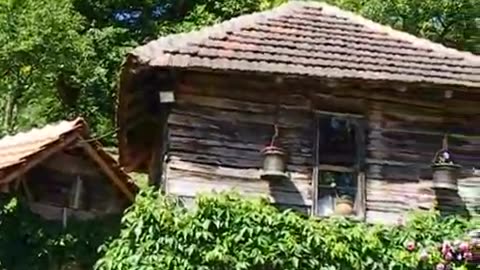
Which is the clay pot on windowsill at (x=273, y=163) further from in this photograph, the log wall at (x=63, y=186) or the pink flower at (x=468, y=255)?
the log wall at (x=63, y=186)

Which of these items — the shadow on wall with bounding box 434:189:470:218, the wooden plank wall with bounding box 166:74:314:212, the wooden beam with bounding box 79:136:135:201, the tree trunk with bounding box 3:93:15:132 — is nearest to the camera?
the wooden plank wall with bounding box 166:74:314:212

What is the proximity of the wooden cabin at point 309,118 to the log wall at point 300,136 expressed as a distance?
0.01 meters

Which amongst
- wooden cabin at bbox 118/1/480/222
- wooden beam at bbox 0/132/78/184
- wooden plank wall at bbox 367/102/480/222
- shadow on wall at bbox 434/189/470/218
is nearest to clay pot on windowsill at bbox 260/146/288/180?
wooden cabin at bbox 118/1/480/222

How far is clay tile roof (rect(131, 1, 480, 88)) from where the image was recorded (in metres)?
12.4

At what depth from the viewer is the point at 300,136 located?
12.7 metres

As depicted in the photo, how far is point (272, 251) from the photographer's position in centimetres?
1155

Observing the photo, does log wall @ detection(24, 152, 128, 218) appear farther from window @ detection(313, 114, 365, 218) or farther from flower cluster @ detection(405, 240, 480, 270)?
flower cluster @ detection(405, 240, 480, 270)

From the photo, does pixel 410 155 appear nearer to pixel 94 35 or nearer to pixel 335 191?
pixel 335 191

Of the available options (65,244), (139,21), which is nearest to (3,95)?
(139,21)

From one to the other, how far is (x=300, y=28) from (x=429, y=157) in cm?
274

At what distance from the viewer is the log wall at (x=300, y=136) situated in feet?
40.8

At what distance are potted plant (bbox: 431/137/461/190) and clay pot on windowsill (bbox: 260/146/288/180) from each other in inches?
82.2

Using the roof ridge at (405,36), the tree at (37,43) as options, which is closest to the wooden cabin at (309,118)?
the roof ridge at (405,36)

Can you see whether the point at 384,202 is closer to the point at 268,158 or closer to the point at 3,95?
the point at 268,158
